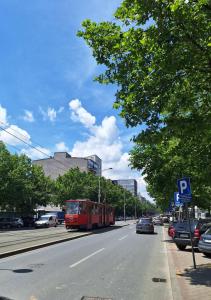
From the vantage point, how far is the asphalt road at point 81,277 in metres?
9.31

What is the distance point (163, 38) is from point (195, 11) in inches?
37.8

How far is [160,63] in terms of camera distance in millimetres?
10055

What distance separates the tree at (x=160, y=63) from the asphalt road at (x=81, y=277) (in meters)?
4.01

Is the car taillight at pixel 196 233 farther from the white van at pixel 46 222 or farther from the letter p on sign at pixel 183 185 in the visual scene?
the white van at pixel 46 222

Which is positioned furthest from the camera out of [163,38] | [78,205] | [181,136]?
[78,205]

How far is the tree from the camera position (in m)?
9.66

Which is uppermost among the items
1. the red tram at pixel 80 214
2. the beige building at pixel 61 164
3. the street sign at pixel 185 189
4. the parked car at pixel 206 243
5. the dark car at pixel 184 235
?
the beige building at pixel 61 164

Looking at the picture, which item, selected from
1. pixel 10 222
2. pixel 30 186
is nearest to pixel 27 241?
pixel 10 222

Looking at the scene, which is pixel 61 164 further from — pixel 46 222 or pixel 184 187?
pixel 184 187

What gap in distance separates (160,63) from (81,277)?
6.16m

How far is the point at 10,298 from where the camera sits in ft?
27.8

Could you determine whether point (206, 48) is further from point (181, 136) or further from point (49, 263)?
point (49, 263)

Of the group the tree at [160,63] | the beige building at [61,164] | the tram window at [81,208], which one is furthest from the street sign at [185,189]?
the beige building at [61,164]

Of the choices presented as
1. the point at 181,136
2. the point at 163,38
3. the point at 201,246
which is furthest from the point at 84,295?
the point at 201,246
